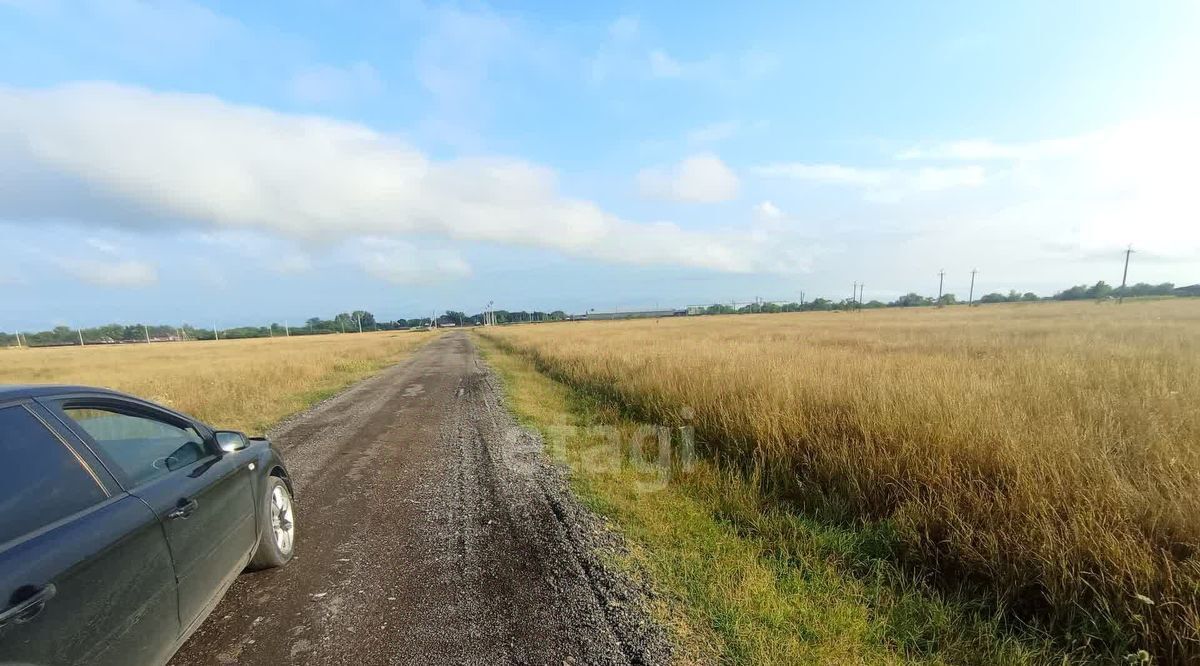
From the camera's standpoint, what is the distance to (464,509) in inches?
173

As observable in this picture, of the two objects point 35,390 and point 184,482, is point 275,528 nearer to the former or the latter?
point 184,482

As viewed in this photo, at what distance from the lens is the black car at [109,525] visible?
158 centimetres

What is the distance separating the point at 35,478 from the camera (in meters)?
1.89

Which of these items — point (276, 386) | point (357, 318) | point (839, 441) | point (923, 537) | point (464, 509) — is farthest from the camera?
point (357, 318)

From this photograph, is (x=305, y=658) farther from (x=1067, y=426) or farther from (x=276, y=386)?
(x=276, y=386)

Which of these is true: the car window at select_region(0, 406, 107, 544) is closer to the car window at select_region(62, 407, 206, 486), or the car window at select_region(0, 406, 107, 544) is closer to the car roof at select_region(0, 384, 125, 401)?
the car roof at select_region(0, 384, 125, 401)

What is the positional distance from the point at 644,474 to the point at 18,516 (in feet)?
15.1

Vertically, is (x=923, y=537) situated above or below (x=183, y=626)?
below

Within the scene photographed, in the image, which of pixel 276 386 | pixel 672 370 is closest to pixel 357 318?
pixel 276 386

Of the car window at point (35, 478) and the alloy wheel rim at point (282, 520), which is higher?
the car window at point (35, 478)

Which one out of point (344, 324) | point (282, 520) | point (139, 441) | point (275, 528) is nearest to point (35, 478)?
point (139, 441)

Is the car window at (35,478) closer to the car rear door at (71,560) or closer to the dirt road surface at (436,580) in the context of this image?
the car rear door at (71,560)

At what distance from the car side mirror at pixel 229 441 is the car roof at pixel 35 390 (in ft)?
2.33
